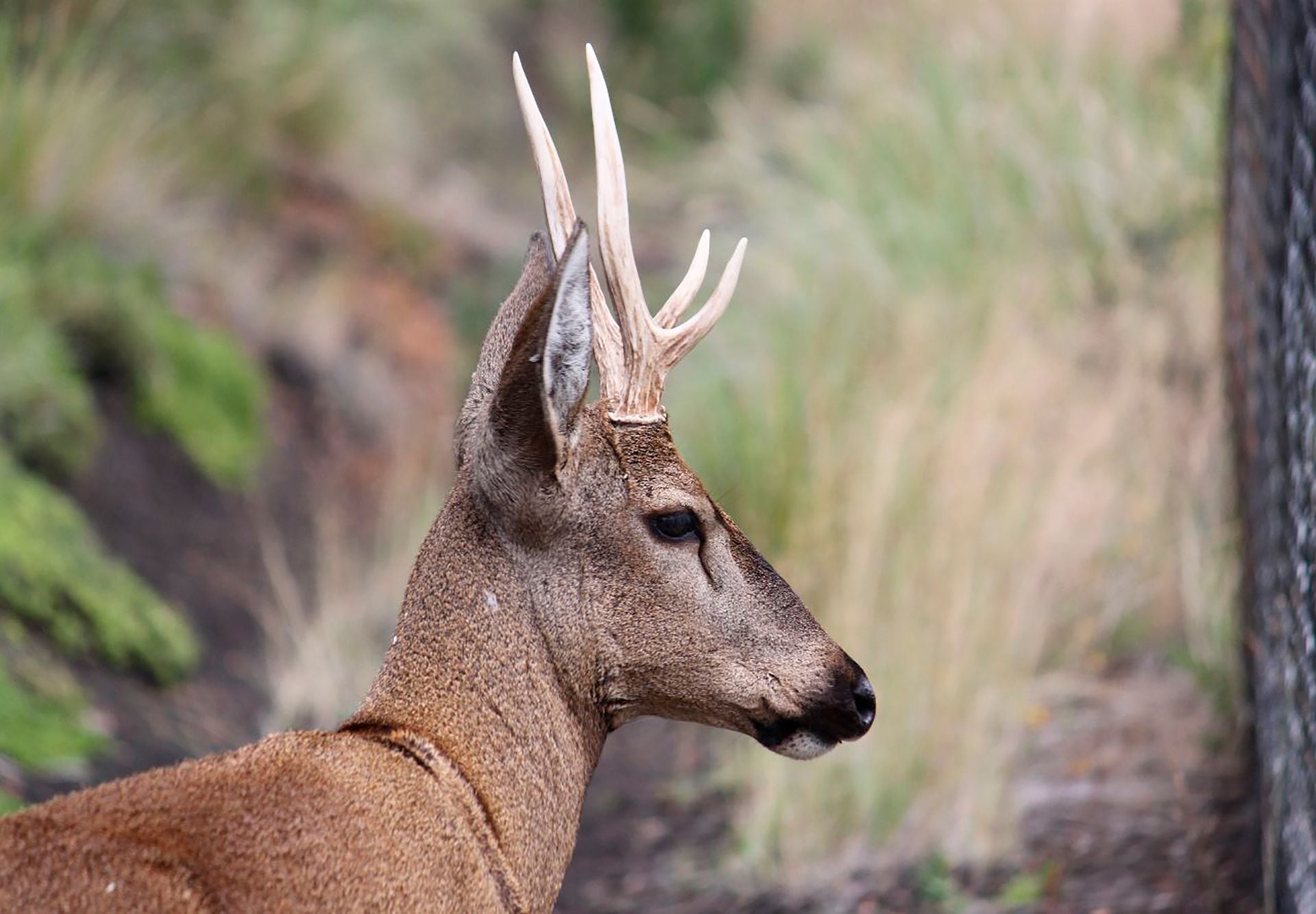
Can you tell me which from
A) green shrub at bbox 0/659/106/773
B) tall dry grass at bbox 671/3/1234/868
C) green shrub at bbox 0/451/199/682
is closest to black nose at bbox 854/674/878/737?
tall dry grass at bbox 671/3/1234/868

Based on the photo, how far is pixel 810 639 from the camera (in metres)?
3.31

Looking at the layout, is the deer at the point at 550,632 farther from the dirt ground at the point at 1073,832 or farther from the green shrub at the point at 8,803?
the dirt ground at the point at 1073,832

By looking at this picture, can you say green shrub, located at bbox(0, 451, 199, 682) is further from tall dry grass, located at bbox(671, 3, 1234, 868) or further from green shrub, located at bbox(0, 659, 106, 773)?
tall dry grass, located at bbox(671, 3, 1234, 868)

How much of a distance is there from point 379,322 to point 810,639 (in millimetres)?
10073

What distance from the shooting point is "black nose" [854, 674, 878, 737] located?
10.8 ft

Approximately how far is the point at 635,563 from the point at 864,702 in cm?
54

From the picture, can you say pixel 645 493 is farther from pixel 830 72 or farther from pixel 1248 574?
pixel 830 72

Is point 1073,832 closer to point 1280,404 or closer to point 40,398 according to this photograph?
point 1280,404

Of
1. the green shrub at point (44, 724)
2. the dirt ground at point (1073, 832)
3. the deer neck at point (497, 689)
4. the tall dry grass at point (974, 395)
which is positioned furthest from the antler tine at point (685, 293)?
the green shrub at point (44, 724)

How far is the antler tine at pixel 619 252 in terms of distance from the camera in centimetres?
333

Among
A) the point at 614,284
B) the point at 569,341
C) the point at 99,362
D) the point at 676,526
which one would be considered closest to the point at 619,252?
the point at 614,284

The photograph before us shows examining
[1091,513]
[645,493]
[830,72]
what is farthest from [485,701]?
[830,72]

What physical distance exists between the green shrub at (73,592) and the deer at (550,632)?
3345 mm

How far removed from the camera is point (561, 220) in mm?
3438
